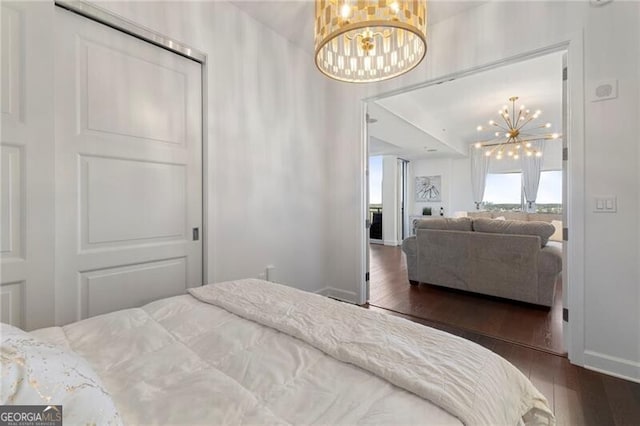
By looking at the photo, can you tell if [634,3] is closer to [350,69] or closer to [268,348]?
[350,69]

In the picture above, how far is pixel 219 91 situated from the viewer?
7.84 ft

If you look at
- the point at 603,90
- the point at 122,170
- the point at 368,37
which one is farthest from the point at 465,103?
the point at 122,170

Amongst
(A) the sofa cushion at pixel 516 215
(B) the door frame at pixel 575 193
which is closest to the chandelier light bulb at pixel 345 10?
(B) the door frame at pixel 575 193

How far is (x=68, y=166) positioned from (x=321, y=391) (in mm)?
1889

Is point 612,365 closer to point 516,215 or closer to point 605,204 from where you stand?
point 605,204

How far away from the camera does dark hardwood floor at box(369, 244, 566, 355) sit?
2430 mm

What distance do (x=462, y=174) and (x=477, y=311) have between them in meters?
5.72

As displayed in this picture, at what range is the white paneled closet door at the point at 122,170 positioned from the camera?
1.69m

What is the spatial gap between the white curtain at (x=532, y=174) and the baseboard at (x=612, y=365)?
19.5 ft

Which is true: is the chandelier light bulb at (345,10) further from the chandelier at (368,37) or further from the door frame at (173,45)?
the door frame at (173,45)

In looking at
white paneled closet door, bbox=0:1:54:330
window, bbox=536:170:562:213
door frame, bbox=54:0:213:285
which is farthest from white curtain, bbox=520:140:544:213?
white paneled closet door, bbox=0:1:54:330

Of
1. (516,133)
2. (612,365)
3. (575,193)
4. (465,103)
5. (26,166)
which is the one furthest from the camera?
(516,133)

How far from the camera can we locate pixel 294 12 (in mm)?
2549

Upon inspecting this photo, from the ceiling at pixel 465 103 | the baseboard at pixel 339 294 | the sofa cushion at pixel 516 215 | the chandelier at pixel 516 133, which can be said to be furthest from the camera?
the sofa cushion at pixel 516 215
